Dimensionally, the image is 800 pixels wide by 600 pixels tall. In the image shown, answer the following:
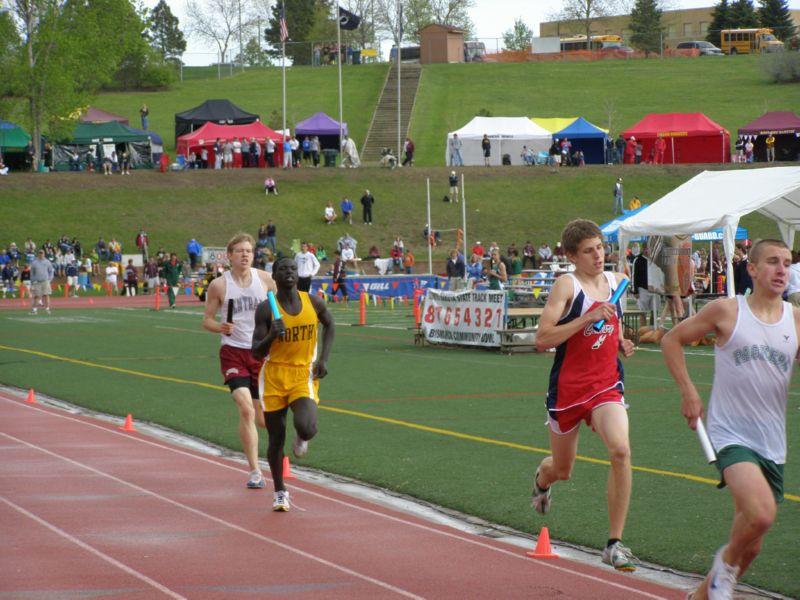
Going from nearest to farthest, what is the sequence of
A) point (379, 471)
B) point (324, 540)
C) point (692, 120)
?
point (324, 540) → point (379, 471) → point (692, 120)

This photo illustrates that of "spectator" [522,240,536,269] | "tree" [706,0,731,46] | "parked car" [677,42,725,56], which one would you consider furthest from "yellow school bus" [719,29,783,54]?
"spectator" [522,240,536,269]

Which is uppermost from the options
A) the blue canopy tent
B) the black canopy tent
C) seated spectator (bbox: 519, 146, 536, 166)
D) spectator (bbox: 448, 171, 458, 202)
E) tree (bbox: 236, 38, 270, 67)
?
tree (bbox: 236, 38, 270, 67)

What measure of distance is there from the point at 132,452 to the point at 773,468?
309 inches

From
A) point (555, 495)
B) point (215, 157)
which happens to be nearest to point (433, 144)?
point (215, 157)

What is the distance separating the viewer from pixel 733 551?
5938mm

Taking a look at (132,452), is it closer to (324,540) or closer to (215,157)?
(324,540)

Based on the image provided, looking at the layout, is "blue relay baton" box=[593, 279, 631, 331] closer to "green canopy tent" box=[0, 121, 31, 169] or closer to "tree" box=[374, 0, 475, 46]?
"green canopy tent" box=[0, 121, 31, 169]

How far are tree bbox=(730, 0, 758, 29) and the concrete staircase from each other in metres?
33.7

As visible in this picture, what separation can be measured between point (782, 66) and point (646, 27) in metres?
25.3

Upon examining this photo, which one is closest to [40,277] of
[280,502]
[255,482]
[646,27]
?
[255,482]

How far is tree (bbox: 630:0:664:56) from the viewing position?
110188mm

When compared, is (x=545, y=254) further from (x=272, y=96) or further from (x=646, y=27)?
(x=646, y=27)

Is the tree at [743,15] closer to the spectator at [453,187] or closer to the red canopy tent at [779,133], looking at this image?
the red canopy tent at [779,133]

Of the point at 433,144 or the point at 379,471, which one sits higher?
the point at 433,144
